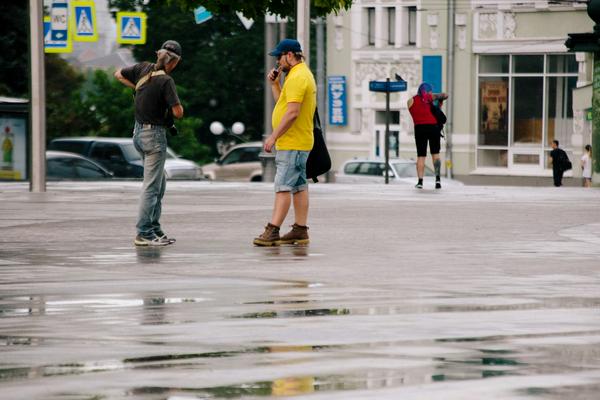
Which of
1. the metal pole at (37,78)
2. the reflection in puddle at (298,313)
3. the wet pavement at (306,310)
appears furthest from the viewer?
the metal pole at (37,78)

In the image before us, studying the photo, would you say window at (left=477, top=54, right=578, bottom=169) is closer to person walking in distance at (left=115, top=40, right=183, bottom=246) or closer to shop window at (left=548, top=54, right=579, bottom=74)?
shop window at (left=548, top=54, right=579, bottom=74)

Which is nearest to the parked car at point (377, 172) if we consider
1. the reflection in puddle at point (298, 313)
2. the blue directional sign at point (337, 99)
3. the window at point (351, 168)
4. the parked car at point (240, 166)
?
the window at point (351, 168)

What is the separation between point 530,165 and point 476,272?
51.0 m

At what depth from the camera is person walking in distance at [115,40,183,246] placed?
13.8m

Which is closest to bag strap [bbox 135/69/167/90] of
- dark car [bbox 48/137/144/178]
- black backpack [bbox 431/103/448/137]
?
black backpack [bbox 431/103/448/137]

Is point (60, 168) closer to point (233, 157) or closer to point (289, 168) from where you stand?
point (233, 157)

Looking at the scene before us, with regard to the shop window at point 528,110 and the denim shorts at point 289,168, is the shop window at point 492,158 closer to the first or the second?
the shop window at point 528,110

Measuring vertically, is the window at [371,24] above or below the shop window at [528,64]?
above

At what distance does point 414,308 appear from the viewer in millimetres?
9055

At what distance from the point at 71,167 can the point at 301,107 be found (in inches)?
1197

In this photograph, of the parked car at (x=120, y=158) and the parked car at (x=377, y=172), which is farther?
the parked car at (x=120, y=158)

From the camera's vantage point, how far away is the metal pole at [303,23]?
26.7m

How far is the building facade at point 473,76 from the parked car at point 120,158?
17.5m

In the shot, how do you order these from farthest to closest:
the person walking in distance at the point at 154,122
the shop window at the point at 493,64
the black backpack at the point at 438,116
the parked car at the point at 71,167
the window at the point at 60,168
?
the shop window at the point at 493,64
the window at the point at 60,168
the parked car at the point at 71,167
the black backpack at the point at 438,116
the person walking in distance at the point at 154,122
